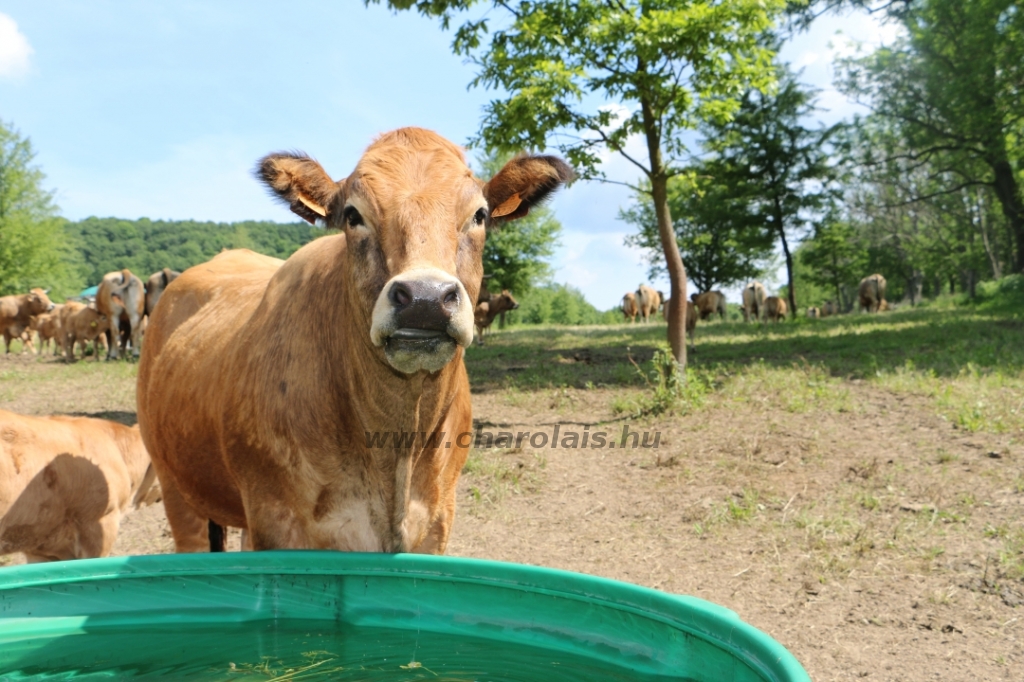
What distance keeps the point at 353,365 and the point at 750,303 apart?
120ft

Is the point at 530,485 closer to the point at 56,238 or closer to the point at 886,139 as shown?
the point at 886,139

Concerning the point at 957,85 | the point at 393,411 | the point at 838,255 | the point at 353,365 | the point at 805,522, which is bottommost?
the point at 805,522

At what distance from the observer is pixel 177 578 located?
2.51 meters

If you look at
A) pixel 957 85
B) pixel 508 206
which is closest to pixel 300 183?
pixel 508 206

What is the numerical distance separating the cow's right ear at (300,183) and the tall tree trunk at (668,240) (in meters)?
7.65

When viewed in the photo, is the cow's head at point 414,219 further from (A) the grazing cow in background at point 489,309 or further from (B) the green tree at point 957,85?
(A) the grazing cow in background at point 489,309

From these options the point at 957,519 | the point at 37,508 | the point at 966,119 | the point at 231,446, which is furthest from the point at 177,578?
the point at 966,119

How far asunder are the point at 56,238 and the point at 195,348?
5474cm

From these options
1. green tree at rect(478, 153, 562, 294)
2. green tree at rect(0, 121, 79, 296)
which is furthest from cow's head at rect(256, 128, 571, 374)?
green tree at rect(0, 121, 79, 296)

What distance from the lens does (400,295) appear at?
2.43m

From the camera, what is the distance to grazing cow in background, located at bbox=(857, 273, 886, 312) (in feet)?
151

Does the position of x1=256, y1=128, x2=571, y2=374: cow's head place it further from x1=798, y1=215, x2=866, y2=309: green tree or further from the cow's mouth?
x1=798, y1=215, x2=866, y2=309: green tree

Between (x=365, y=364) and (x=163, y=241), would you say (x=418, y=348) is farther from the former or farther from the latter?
(x=163, y=241)

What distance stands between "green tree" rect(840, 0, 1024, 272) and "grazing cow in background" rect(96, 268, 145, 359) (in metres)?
24.2
